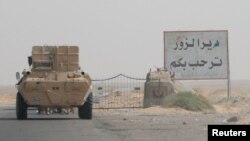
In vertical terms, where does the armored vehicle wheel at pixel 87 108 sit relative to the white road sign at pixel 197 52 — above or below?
below

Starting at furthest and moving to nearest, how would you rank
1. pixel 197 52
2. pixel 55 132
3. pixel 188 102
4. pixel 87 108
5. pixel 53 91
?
1. pixel 197 52
2. pixel 188 102
3. pixel 87 108
4. pixel 53 91
5. pixel 55 132

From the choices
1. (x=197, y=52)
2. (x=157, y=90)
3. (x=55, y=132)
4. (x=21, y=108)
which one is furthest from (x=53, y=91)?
(x=197, y=52)

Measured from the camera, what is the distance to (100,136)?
22688 mm

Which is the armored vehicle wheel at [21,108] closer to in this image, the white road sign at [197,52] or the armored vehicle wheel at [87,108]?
the armored vehicle wheel at [87,108]

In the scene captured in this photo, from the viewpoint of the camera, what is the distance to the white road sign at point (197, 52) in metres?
52.8

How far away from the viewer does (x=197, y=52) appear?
53.4m

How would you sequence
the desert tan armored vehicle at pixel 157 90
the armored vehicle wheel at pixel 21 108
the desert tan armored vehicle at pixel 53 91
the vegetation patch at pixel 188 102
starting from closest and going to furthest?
the desert tan armored vehicle at pixel 53 91 → the armored vehicle wheel at pixel 21 108 → the vegetation patch at pixel 188 102 → the desert tan armored vehicle at pixel 157 90

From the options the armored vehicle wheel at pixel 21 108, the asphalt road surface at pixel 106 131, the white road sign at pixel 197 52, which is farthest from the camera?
the white road sign at pixel 197 52

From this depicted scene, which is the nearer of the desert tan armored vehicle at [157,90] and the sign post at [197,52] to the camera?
the desert tan armored vehicle at [157,90]

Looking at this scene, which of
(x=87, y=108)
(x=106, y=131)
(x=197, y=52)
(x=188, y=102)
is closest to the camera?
(x=106, y=131)

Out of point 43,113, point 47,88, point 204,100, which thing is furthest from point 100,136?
point 204,100

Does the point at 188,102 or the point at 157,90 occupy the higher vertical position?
the point at 157,90

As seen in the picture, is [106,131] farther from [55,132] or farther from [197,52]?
[197,52]

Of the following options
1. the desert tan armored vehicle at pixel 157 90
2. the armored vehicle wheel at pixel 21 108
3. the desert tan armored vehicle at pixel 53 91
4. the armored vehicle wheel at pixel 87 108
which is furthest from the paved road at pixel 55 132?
the desert tan armored vehicle at pixel 157 90
